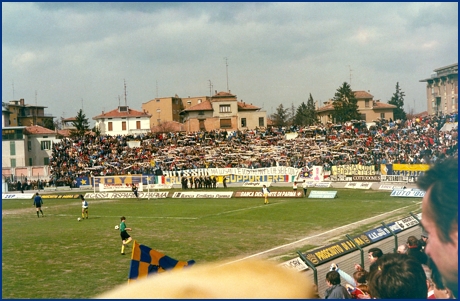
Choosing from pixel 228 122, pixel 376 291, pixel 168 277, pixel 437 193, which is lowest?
pixel 376 291

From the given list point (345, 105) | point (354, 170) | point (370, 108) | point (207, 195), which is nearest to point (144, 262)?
point (207, 195)

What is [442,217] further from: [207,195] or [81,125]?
[81,125]

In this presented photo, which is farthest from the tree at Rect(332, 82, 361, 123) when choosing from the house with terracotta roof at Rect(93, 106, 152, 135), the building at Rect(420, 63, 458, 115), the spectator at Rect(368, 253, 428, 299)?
the spectator at Rect(368, 253, 428, 299)

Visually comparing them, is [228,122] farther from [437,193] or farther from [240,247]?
[437,193]

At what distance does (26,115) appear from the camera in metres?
75.2

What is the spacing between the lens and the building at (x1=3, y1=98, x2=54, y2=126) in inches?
2808

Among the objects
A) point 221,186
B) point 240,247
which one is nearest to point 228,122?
point 221,186

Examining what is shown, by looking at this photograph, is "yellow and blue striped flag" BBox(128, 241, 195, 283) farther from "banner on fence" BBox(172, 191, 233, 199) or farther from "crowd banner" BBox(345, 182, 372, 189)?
"crowd banner" BBox(345, 182, 372, 189)

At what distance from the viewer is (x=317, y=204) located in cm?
3350

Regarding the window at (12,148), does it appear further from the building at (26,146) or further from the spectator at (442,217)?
the spectator at (442,217)

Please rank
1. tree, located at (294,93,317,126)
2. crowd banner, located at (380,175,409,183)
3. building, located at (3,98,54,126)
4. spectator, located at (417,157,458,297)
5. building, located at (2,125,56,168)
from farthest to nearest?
1. tree, located at (294,93,317,126)
2. building, located at (3,98,54,126)
3. building, located at (2,125,56,168)
4. crowd banner, located at (380,175,409,183)
5. spectator, located at (417,157,458,297)

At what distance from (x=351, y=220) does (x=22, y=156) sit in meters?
51.4

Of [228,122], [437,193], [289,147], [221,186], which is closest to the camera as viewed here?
[437,193]

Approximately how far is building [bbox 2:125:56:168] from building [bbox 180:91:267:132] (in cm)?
2129
